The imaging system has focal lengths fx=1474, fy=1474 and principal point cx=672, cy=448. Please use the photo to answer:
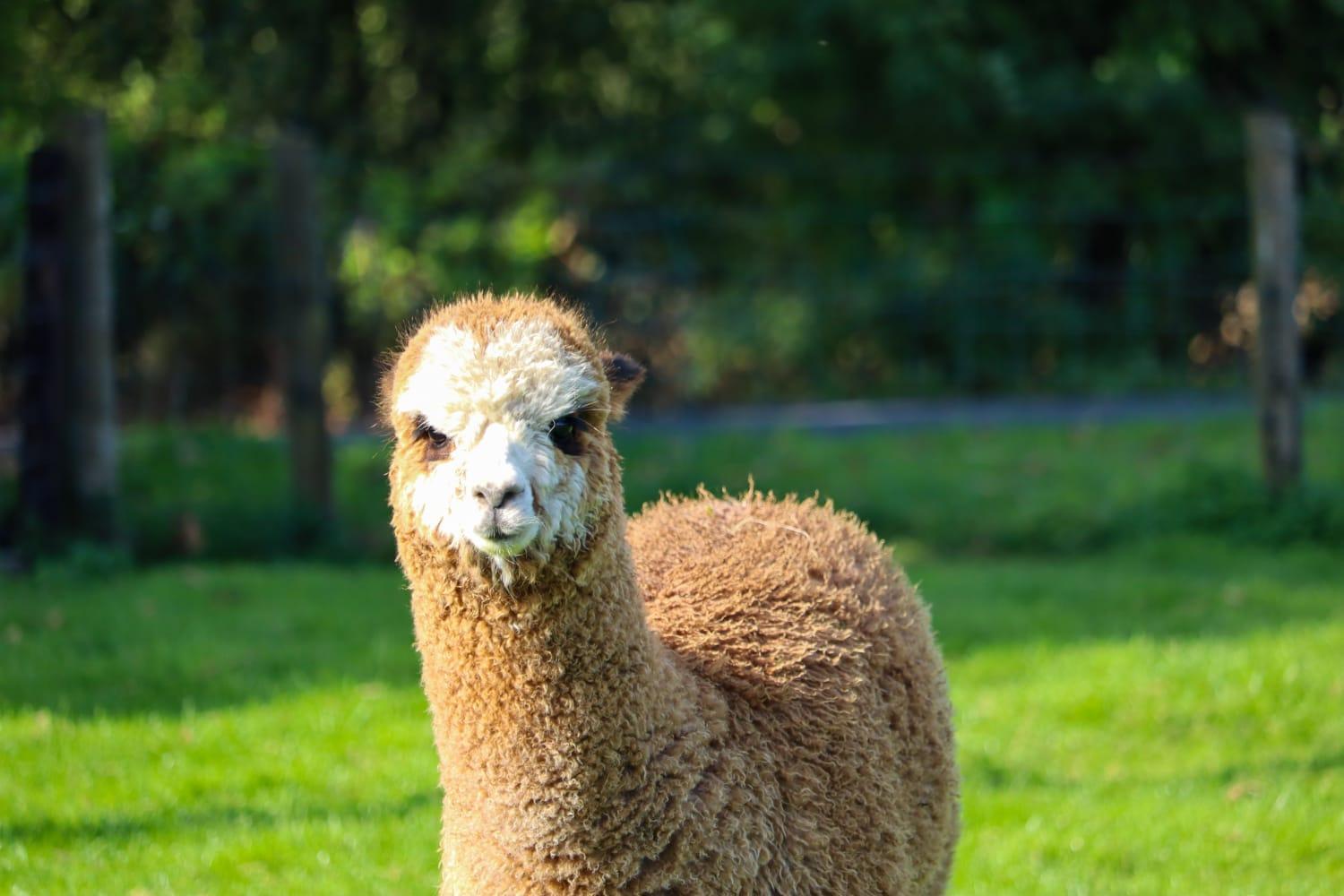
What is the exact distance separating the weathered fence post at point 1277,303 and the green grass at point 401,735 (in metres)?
1.11

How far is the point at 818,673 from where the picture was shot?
3.39 metres

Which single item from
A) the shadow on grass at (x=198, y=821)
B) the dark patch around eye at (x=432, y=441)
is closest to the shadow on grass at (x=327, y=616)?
the shadow on grass at (x=198, y=821)

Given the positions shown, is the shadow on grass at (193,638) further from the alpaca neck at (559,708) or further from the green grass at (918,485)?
the alpaca neck at (559,708)

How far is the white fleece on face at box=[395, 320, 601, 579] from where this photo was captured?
2.63 metres

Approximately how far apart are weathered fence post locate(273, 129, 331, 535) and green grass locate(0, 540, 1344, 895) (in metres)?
0.79

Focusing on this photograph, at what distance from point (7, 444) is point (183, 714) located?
4.70 meters

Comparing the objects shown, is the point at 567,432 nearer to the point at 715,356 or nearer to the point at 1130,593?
the point at 1130,593

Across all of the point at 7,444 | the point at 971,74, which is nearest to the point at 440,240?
the point at 7,444

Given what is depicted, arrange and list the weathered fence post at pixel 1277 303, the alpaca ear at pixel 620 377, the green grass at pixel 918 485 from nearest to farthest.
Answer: the alpaca ear at pixel 620 377 → the green grass at pixel 918 485 → the weathered fence post at pixel 1277 303

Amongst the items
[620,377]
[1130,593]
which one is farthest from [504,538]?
[1130,593]

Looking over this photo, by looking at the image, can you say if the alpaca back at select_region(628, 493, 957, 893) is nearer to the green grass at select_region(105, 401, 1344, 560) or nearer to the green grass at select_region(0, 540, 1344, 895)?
the green grass at select_region(0, 540, 1344, 895)

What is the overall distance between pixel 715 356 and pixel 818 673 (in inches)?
392

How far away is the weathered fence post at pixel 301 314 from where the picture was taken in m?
8.29

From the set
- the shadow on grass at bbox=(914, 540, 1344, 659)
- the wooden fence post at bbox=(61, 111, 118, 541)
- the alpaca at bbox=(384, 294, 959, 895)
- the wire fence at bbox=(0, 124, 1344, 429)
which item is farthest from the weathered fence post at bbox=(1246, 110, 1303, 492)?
the wooden fence post at bbox=(61, 111, 118, 541)
